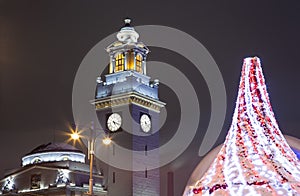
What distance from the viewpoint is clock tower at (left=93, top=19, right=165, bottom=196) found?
67.2 metres

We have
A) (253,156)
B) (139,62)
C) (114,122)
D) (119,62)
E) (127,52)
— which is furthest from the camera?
(139,62)

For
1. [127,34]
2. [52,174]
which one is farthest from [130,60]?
[52,174]

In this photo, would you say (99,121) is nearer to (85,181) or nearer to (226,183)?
(85,181)

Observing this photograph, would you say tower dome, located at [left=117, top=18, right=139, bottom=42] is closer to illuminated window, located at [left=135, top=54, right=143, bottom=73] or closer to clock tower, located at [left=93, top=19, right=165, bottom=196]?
clock tower, located at [left=93, top=19, right=165, bottom=196]

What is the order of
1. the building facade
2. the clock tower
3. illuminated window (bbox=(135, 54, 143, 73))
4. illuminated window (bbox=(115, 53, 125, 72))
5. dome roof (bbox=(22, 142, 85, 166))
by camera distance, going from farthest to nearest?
1. dome roof (bbox=(22, 142, 85, 166))
2. illuminated window (bbox=(135, 54, 143, 73))
3. illuminated window (bbox=(115, 53, 125, 72))
4. the building facade
5. the clock tower

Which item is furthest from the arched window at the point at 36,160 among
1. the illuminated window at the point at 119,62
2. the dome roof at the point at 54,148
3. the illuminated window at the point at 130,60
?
the illuminated window at the point at 130,60

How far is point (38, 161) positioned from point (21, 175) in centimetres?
250

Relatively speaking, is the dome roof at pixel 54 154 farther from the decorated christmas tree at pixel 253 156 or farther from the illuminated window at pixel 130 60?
the decorated christmas tree at pixel 253 156

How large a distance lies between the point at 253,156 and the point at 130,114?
4655 centimetres

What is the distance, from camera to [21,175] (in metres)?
73.4

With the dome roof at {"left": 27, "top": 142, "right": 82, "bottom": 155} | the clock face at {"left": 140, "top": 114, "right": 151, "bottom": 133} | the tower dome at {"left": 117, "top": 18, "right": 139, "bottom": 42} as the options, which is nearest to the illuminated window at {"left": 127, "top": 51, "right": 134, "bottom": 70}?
the tower dome at {"left": 117, "top": 18, "right": 139, "bottom": 42}

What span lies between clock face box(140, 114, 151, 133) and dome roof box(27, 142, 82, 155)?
9709mm

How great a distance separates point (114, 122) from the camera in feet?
227

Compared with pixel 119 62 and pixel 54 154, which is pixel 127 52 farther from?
pixel 54 154
